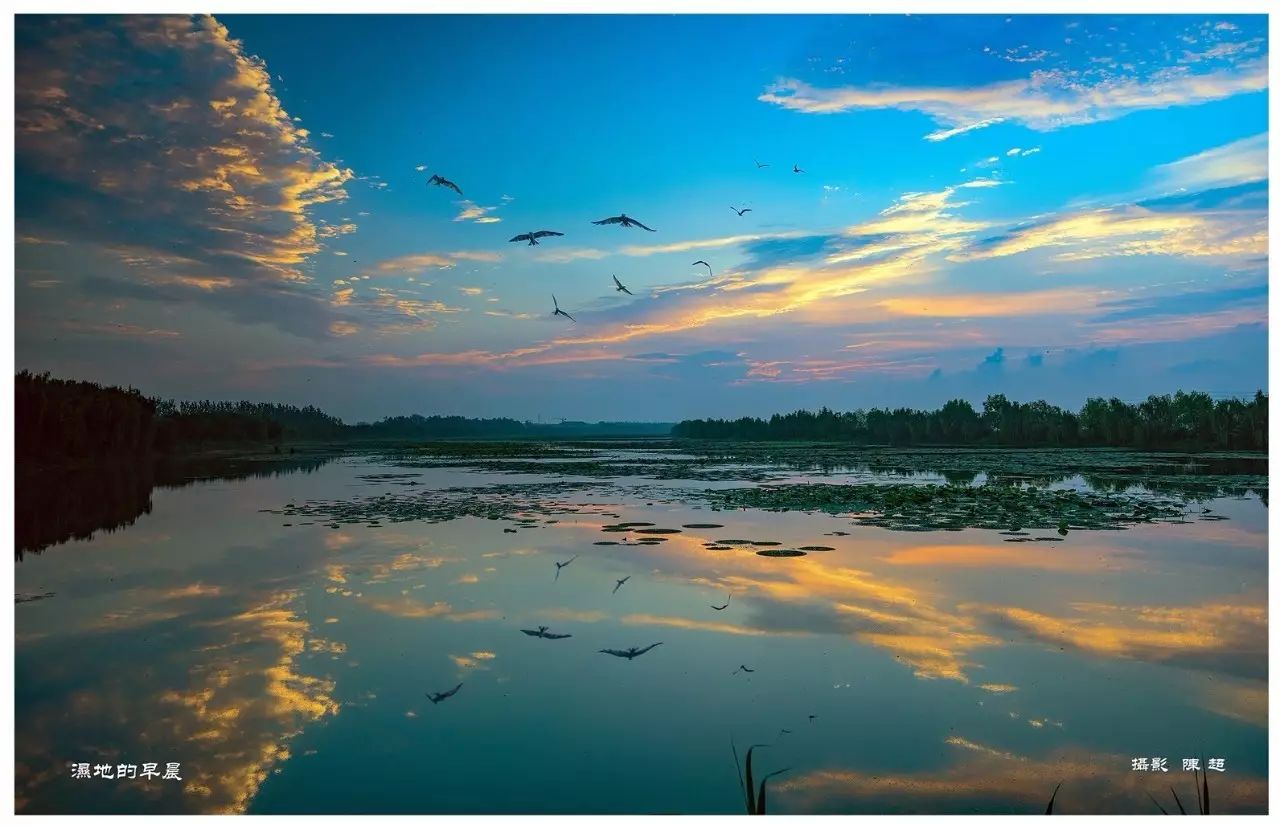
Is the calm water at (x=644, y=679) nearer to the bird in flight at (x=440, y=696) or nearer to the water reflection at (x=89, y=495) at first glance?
the bird in flight at (x=440, y=696)

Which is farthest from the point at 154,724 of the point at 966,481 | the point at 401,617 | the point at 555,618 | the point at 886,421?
the point at 886,421

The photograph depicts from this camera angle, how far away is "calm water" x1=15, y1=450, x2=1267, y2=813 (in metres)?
3.71

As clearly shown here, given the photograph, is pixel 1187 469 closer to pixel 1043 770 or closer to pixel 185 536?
pixel 1043 770

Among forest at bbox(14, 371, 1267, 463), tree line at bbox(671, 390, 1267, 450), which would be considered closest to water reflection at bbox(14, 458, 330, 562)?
forest at bbox(14, 371, 1267, 463)

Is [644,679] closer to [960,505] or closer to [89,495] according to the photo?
[960,505]

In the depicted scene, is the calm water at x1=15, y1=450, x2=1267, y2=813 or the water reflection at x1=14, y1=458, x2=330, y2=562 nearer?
the calm water at x1=15, y1=450, x2=1267, y2=813

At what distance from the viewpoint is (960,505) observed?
12461 millimetres

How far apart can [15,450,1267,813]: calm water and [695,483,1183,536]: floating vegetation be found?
2.01m

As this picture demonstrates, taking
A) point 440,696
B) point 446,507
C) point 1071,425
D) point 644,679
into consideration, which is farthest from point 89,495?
point 1071,425

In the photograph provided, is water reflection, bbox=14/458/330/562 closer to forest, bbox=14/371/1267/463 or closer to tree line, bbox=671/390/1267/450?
forest, bbox=14/371/1267/463

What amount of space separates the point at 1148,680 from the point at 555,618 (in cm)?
394

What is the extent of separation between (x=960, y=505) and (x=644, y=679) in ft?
30.2

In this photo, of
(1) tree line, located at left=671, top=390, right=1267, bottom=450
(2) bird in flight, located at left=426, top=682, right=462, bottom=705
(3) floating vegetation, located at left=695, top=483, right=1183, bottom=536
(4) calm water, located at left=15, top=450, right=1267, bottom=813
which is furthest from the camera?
(1) tree line, located at left=671, top=390, right=1267, bottom=450

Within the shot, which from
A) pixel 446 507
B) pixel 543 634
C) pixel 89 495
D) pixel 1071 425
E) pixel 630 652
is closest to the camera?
pixel 630 652
